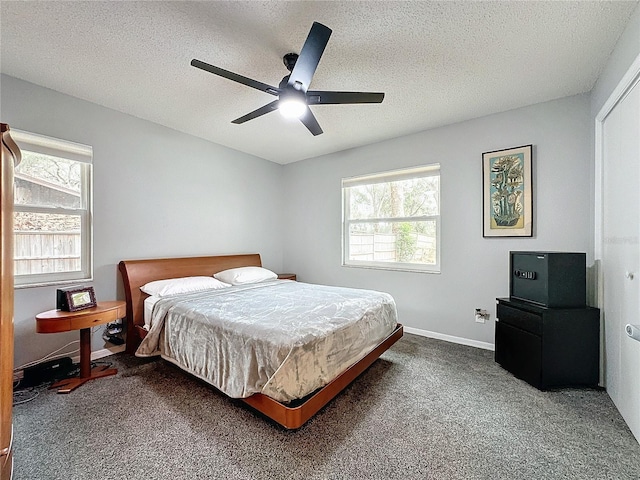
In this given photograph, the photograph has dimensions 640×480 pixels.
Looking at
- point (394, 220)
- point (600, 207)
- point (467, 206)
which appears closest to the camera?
point (600, 207)

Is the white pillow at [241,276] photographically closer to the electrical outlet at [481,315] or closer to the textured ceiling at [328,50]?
the textured ceiling at [328,50]

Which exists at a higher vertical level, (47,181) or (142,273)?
(47,181)

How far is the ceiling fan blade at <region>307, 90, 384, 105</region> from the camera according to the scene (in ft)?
6.21

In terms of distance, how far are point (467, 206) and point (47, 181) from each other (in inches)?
172

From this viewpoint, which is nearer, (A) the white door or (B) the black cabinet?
(A) the white door

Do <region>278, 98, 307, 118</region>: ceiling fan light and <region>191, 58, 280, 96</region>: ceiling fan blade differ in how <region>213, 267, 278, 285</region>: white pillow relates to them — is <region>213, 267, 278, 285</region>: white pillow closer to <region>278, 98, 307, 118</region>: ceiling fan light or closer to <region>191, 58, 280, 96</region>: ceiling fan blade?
<region>278, 98, 307, 118</region>: ceiling fan light

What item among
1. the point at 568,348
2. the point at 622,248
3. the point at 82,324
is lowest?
the point at 568,348

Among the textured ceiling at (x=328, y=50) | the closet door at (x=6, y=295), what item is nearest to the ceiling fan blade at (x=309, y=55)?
the textured ceiling at (x=328, y=50)

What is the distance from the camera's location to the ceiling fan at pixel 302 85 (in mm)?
1571

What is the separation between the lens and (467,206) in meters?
3.12

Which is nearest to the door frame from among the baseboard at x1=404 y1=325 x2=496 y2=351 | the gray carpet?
the gray carpet

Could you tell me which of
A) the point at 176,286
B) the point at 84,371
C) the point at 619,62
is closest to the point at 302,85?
the point at 619,62

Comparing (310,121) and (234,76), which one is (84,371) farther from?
(310,121)

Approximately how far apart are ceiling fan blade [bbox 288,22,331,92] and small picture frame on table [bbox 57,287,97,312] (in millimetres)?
2492
